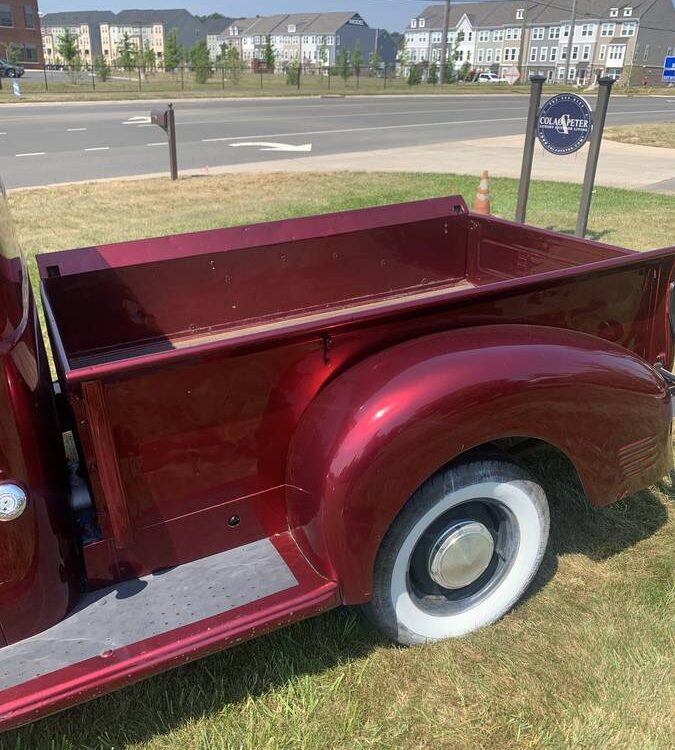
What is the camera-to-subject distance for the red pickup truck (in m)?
1.74

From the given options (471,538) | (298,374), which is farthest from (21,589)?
(471,538)

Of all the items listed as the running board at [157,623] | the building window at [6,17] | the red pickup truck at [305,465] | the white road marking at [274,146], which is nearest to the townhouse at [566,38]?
the building window at [6,17]

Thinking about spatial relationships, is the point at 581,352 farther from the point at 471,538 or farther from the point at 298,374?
the point at 298,374

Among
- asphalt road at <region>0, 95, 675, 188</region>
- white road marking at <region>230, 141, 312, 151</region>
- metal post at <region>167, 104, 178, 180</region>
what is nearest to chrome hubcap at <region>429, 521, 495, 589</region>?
metal post at <region>167, 104, 178, 180</region>

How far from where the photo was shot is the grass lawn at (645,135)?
17.0 metres

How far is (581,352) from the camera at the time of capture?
220 centimetres

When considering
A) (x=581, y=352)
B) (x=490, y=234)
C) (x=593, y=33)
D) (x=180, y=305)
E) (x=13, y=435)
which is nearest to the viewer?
(x=13, y=435)

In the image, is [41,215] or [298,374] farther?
[41,215]

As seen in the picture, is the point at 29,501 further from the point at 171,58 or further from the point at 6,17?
the point at 6,17

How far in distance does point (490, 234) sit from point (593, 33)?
3221 inches

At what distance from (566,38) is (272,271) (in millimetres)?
85745

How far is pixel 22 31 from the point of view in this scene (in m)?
58.8

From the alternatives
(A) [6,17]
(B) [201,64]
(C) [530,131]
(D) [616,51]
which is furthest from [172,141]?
(D) [616,51]

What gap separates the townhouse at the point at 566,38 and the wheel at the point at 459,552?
217ft
